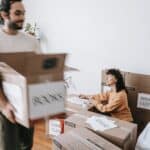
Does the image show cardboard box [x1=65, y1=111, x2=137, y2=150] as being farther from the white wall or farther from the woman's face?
the white wall

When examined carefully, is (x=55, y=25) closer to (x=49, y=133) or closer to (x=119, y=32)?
(x=119, y=32)

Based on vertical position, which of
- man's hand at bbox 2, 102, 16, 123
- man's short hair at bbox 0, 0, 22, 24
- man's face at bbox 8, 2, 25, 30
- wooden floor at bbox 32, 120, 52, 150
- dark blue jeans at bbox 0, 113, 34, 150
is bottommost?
wooden floor at bbox 32, 120, 52, 150

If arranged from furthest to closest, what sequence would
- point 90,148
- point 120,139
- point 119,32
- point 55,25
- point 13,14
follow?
point 55,25 → point 119,32 → point 120,139 → point 90,148 → point 13,14

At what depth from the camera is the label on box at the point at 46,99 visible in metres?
1.07

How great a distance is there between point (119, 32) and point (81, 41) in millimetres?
546

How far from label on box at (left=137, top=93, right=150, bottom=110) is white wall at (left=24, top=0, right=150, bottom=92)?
26 centimetres

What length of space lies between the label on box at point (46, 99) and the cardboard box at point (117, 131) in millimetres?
1011

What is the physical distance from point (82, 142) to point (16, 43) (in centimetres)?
90

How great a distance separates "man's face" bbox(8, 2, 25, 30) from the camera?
143 centimetres

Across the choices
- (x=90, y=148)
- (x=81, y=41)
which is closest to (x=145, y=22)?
(x=81, y=41)

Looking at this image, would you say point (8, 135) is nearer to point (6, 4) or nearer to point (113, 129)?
point (6, 4)

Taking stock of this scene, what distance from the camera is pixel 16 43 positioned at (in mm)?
1546

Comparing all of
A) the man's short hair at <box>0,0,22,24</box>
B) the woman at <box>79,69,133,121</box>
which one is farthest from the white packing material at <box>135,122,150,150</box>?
the man's short hair at <box>0,0,22,24</box>

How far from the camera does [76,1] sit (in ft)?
10.6
